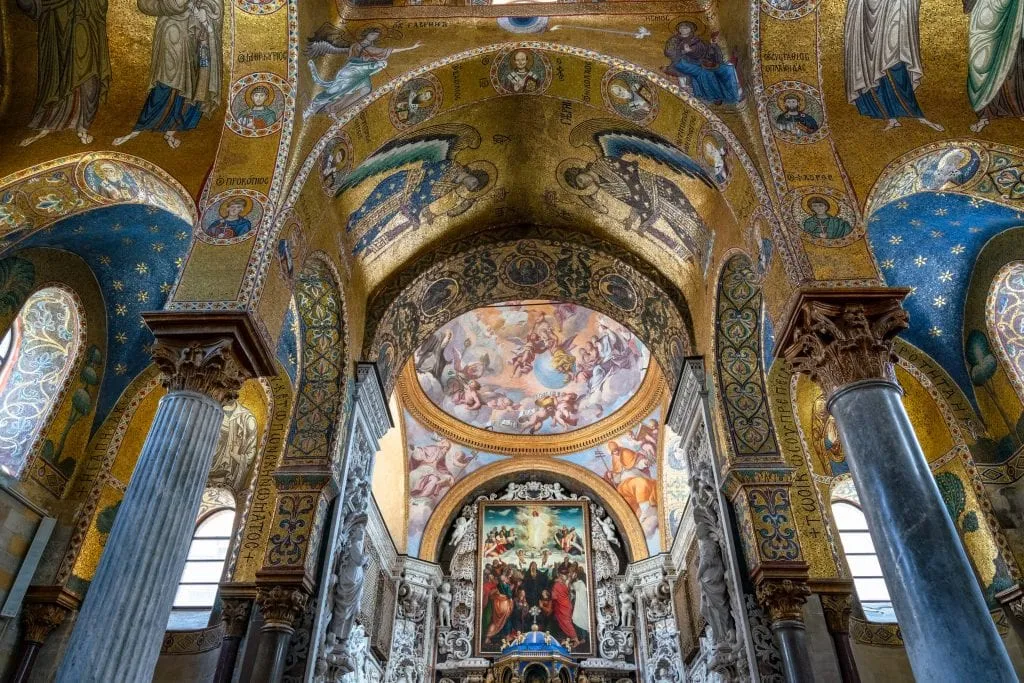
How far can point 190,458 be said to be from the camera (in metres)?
5.98

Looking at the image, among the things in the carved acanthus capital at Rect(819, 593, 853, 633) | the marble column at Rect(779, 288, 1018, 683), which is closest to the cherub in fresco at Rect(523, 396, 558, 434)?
the carved acanthus capital at Rect(819, 593, 853, 633)

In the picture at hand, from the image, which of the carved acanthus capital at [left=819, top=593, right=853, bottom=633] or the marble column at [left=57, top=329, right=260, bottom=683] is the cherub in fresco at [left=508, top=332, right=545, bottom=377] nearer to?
the carved acanthus capital at [left=819, top=593, right=853, bottom=633]

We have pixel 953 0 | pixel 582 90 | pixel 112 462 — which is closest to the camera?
pixel 953 0

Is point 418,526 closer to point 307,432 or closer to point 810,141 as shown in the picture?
point 307,432

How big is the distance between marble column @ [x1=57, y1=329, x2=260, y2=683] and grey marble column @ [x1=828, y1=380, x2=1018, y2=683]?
515 centimetres

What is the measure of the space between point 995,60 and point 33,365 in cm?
1165

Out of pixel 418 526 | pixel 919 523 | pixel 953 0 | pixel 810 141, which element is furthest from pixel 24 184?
pixel 418 526

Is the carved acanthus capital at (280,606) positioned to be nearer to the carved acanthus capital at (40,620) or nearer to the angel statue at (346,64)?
the carved acanthus capital at (40,620)

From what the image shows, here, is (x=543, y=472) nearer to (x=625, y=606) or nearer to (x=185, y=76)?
(x=625, y=606)

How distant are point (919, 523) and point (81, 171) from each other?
858 cm

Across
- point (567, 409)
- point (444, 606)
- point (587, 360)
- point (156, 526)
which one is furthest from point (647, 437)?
point (156, 526)

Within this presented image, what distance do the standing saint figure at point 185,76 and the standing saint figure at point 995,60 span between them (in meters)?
7.83

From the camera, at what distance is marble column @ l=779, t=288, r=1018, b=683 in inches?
193

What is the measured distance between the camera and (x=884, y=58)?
795 cm
